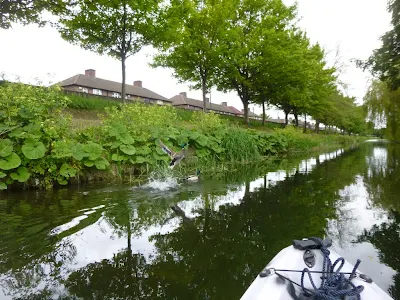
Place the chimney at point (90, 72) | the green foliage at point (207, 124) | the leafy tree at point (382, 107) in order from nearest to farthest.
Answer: the green foliage at point (207, 124) < the leafy tree at point (382, 107) < the chimney at point (90, 72)

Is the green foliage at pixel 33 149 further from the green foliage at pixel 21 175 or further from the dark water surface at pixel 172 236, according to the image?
the dark water surface at pixel 172 236

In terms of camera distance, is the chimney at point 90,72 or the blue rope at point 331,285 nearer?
the blue rope at point 331,285

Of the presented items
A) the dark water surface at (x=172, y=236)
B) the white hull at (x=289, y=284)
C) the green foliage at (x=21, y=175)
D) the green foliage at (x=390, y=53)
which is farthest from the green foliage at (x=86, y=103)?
the white hull at (x=289, y=284)

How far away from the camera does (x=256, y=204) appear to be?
17.6 feet

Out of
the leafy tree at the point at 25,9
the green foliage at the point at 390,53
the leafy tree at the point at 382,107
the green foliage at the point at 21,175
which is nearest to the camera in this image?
the green foliage at the point at 21,175

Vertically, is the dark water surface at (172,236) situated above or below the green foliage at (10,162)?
below

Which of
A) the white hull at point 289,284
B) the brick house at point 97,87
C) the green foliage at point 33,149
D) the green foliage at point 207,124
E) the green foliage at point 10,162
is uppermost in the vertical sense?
the brick house at point 97,87

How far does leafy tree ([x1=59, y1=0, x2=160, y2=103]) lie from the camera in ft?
47.2

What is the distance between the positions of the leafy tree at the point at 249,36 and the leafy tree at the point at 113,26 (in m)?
5.59

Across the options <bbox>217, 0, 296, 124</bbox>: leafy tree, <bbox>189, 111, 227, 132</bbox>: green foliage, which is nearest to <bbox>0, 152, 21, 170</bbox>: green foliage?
<bbox>189, 111, 227, 132</bbox>: green foliage

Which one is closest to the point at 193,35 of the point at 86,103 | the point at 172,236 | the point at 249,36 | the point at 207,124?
the point at 249,36

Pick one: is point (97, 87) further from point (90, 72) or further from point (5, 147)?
point (5, 147)

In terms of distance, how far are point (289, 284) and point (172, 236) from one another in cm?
218

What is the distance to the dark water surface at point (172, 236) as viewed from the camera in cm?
246
